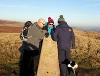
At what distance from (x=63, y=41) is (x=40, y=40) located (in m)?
0.78

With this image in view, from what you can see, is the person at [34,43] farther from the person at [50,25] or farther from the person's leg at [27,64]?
the person at [50,25]

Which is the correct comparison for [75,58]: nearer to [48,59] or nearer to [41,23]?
[41,23]

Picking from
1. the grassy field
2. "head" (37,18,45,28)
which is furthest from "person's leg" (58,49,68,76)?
the grassy field

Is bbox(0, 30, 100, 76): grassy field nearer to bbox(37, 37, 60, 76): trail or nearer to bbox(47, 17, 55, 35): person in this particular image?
bbox(37, 37, 60, 76): trail

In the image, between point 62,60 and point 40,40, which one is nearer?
point 62,60

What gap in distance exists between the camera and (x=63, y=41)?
35.7 ft

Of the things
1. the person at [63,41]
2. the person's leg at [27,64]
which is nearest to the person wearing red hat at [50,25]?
the person at [63,41]

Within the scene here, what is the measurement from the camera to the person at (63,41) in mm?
10859

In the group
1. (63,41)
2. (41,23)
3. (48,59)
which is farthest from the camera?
(41,23)

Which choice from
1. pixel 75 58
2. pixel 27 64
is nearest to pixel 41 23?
pixel 27 64

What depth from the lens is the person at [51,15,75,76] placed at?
10859 millimetres

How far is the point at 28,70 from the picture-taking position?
11.7m

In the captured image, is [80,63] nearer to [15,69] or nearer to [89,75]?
[15,69]

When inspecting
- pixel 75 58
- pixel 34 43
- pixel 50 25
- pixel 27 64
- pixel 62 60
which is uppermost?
pixel 50 25
